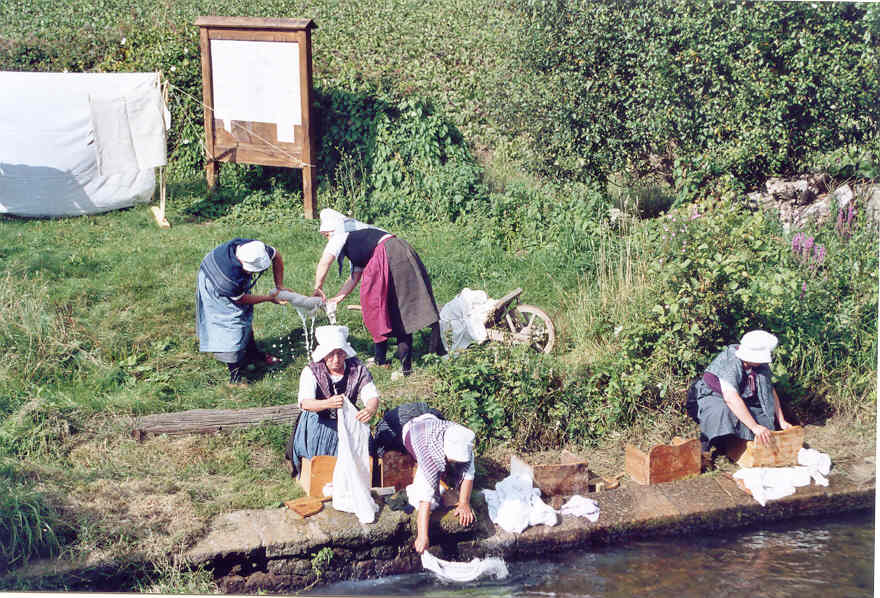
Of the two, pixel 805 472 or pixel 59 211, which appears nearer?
pixel 805 472

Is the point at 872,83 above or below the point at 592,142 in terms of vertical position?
above

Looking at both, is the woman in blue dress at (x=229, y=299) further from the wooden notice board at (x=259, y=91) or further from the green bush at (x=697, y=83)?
the green bush at (x=697, y=83)

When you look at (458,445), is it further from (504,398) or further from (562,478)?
(504,398)

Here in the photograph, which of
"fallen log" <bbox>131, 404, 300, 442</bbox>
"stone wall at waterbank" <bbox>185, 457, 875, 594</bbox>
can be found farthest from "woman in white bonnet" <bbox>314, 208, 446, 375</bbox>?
"stone wall at waterbank" <bbox>185, 457, 875, 594</bbox>

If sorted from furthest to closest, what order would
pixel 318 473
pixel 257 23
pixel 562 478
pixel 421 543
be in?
pixel 257 23, pixel 562 478, pixel 318 473, pixel 421 543

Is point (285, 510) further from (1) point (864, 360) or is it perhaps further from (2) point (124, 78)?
(2) point (124, 78)

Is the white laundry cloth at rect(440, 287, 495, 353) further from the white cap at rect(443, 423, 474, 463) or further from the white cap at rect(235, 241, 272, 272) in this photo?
the white cap at rect(443, 423, 474, 463)

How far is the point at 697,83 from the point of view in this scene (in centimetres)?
812

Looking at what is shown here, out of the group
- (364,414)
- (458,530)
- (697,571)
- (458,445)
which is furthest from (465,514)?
(697,571)

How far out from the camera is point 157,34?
1095 centimetres

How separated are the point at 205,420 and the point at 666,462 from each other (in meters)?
3.18

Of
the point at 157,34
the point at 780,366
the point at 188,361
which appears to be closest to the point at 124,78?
the point at 157,34

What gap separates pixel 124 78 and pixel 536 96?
188 inches

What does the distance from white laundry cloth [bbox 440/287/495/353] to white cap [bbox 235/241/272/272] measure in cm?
163
